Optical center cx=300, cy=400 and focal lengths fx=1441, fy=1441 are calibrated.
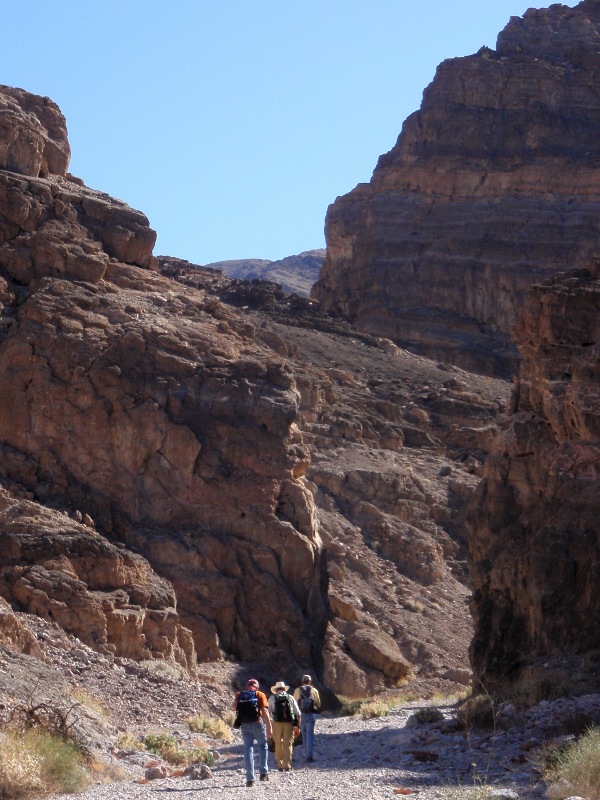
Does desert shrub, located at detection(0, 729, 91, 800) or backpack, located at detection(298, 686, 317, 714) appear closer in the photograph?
desert shrub, located at detection(0, 729, 91, 800)

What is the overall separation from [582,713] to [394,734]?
192 inches

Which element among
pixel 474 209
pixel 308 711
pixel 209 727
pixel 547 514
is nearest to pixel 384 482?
pixel 547 514

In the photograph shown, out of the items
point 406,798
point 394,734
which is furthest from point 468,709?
point 406,798

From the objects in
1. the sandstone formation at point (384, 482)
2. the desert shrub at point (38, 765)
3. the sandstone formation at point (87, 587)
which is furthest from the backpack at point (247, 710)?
the sandstone formation at point (384, 482)

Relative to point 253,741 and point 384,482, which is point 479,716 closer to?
point 253,741

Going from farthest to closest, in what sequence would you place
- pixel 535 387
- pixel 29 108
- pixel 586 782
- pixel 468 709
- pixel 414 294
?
pixel 414 294
pixel 29 108
pixel 535 387
pixel 468 709
pixel 586 782

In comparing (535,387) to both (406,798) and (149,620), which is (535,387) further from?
(406,798)

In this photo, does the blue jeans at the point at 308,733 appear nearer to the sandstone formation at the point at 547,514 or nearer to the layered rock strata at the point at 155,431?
the sandstone formation at the point at 547,514

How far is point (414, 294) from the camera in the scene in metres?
80.9

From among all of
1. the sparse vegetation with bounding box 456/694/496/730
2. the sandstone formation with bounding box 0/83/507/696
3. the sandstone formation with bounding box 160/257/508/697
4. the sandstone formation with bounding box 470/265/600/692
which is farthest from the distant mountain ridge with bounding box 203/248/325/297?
the sparse vegetation with bounding box 456/694/496/730

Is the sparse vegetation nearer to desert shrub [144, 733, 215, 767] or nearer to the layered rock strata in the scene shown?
desert shrub [144, 733, 215, 767]

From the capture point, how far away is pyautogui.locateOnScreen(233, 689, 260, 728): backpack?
17.3 meters

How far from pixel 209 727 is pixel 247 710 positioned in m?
6.59

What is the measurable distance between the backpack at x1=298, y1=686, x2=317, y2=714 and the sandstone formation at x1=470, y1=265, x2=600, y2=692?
4.15m
